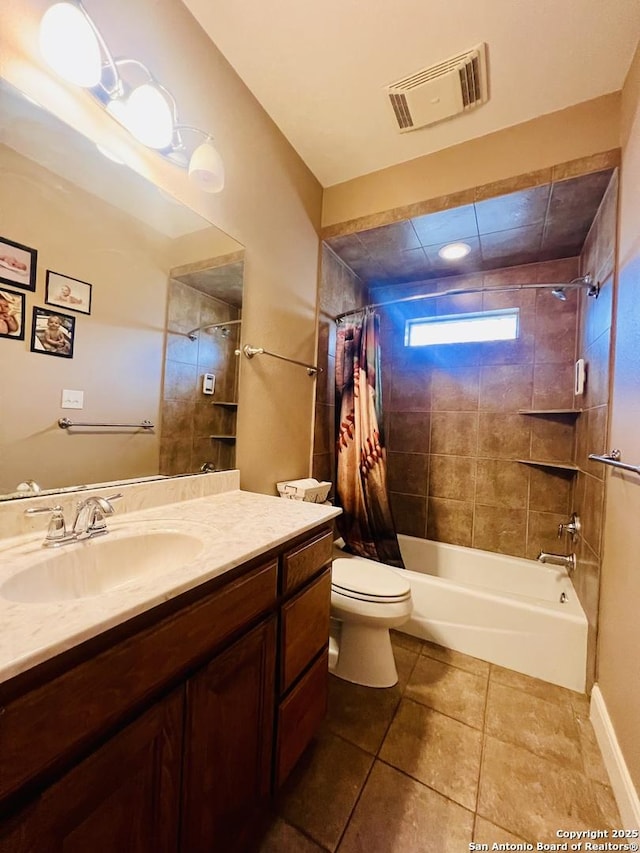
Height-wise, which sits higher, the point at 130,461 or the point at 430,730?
the point at 130,461

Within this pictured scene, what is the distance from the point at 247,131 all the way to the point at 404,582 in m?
2.19

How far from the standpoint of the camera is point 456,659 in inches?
67.3

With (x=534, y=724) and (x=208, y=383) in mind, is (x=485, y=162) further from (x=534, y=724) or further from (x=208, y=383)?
(x=534, y=724)

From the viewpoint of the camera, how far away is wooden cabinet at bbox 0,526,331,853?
1.47ft

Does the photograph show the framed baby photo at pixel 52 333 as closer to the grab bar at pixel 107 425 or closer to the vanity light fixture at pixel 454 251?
the grab bar at pixel 107 425

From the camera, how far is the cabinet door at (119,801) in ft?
1.49

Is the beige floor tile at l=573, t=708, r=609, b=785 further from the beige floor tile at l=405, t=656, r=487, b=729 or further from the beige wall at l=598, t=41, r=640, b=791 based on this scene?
the beige floor tile at l=405, t=656, r=487, b=729

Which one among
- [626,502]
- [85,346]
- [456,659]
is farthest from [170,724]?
[456,659]

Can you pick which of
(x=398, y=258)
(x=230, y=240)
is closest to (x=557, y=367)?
(x=398, y=258)

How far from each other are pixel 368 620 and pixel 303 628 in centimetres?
58

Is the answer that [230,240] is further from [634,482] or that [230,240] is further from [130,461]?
[634,482]

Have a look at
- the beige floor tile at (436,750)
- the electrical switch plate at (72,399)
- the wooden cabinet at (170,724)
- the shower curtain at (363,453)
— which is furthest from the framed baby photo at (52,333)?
the beige floor tile at (436,750)

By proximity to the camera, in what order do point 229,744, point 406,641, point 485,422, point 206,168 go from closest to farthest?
point 229,744 → point 206,168 → point 406,641 → point 485,422

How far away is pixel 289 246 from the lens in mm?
1821
